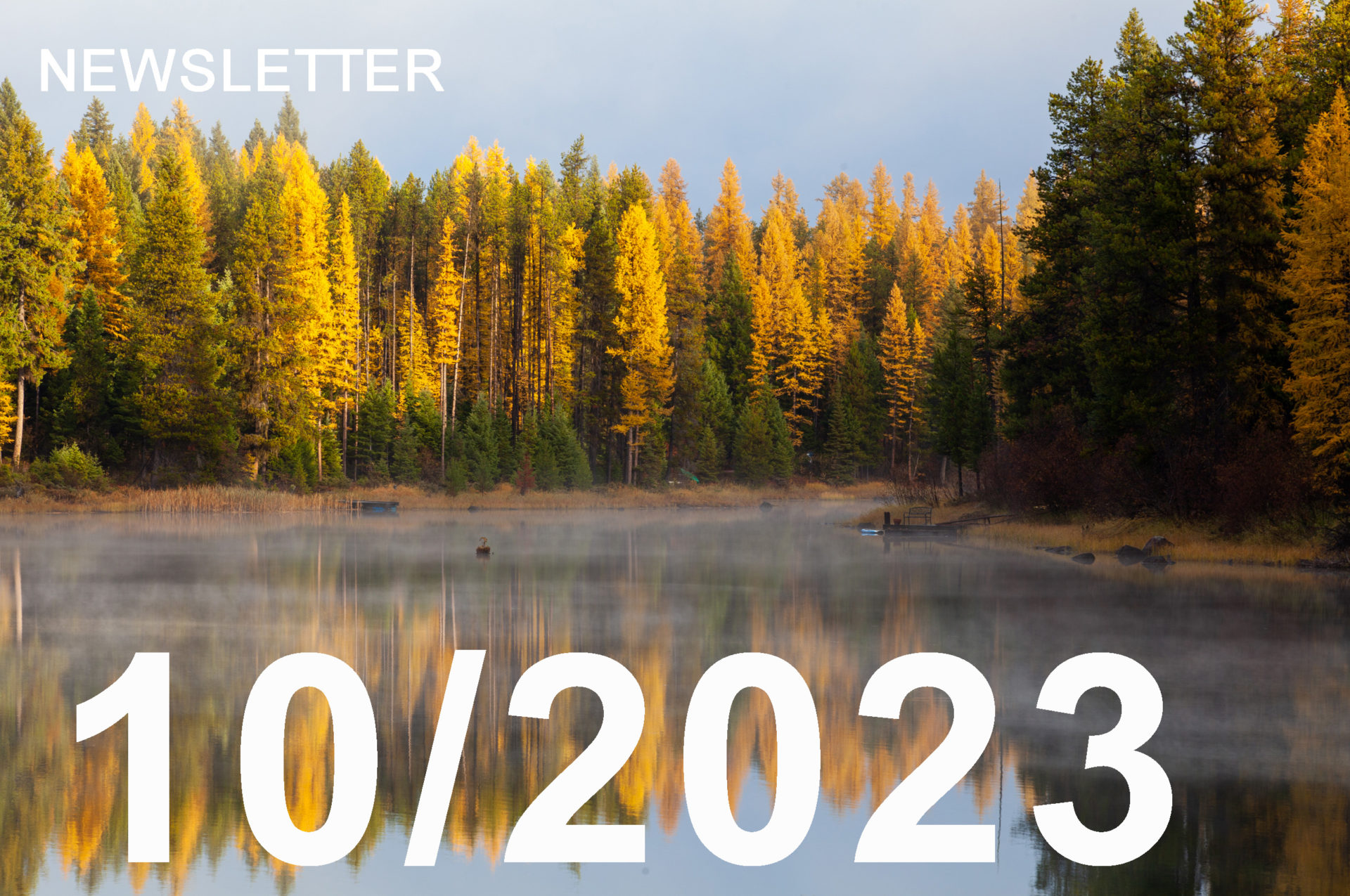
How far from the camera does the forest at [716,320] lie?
36375mm

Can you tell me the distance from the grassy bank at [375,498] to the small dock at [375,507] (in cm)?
55

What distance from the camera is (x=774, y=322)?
95.1m

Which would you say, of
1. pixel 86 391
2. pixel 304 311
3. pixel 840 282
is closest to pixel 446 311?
pixel 304 311

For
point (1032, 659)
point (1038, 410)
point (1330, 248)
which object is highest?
point (1330, 248)

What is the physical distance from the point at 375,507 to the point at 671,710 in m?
46.8

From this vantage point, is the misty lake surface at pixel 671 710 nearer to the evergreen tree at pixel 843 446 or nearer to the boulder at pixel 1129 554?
the boulder at pixel 1129 554

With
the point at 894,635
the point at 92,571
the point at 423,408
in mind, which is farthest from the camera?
the point at 423,408

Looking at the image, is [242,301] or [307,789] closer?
[307,789]

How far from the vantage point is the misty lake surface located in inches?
342

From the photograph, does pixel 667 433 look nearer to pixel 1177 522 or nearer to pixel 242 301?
pixel 242 301

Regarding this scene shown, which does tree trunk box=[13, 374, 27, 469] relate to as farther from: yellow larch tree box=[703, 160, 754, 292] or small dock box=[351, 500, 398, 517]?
yellow larch tree box=[703, 160, 754, 292]

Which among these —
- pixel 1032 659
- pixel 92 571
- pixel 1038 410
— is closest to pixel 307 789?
pixel 1032 659

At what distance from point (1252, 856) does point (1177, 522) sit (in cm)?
2946

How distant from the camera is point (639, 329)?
73.1 m
